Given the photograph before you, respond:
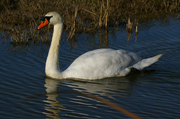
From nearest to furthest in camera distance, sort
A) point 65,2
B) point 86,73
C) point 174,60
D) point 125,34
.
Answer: point 86,73
point 174,60
point 125,34
point 65,2

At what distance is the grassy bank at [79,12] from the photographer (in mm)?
11508

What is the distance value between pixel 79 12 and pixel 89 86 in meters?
6.53

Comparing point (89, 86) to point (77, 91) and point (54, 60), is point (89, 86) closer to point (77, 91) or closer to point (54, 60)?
point (77, 91)

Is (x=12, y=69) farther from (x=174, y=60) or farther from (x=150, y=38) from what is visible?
(x=150, y=38)

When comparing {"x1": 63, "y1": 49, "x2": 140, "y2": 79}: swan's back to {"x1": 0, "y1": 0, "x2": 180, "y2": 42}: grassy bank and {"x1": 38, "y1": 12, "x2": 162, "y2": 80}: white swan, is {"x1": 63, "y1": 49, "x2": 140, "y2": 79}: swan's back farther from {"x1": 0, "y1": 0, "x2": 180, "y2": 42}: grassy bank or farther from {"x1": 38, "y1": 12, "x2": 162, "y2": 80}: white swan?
{"x1": 0, "y1": 0, "x2": 180, "y2": 42}: grassy bank

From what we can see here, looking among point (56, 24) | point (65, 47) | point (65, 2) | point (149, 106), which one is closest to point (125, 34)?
point (65, 47)

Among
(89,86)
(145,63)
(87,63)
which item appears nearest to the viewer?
(89,86)

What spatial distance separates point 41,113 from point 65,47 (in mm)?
4681

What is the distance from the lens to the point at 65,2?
13.9 meters

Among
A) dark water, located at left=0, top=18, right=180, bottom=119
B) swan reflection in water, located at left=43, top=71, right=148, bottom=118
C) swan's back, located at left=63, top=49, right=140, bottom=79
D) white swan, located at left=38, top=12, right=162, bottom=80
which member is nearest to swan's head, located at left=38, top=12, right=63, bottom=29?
white swan, located at left=38, top=12, right=162, bottom=80

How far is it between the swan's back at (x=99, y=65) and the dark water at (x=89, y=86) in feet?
0.55

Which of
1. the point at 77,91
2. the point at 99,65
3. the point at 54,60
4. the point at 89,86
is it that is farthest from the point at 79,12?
the point at 77,91

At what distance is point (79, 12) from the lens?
13.1 meters

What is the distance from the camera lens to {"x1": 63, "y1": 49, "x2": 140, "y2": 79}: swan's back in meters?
7.34
